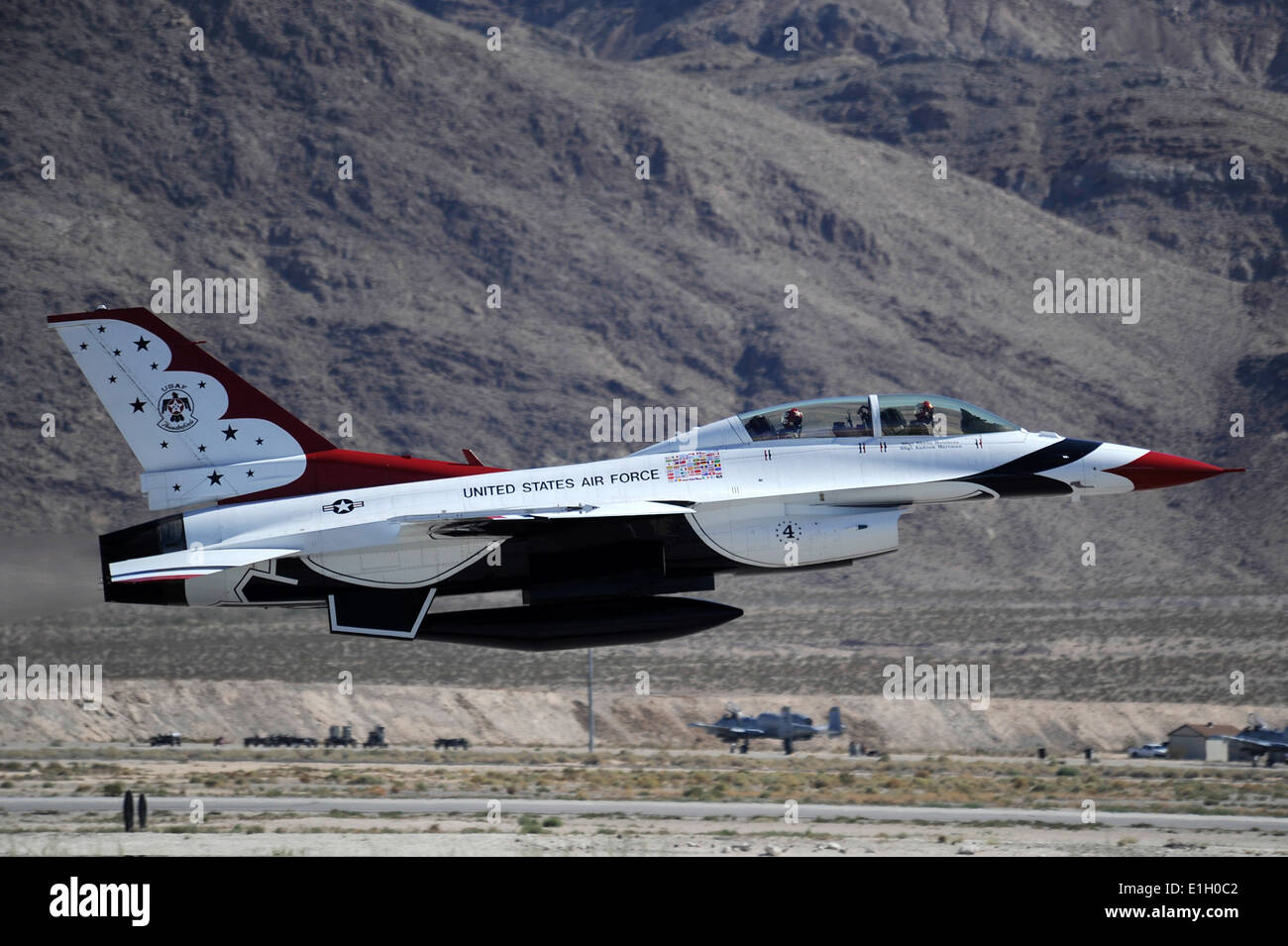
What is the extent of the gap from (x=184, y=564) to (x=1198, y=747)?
1263 inches

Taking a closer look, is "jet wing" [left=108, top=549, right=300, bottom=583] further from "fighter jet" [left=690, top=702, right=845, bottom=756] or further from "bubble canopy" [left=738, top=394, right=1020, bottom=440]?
"fighter jet" [left=690, top=702, right=845, bottom=756]

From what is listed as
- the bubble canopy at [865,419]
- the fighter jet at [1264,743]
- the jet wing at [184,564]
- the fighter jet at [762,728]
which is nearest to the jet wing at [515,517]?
the bubble canopy at [865,419]

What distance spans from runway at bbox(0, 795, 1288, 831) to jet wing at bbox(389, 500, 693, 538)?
5514 millimetres

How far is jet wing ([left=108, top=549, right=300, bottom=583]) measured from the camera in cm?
2319

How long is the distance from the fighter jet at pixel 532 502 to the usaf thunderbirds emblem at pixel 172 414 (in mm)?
21

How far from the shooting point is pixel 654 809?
2705 centimetres

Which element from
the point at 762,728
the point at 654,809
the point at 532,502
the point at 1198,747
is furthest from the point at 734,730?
the point at 532,502

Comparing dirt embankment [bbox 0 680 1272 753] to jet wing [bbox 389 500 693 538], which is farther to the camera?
dirt embankment [bbox 0 680 1272 753]

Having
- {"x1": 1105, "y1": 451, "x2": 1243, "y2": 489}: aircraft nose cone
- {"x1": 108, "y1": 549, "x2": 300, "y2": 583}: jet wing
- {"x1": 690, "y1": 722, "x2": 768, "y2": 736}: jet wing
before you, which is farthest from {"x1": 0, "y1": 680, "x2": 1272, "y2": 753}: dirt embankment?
{"x1": 108, "y1": 549, "x2": 300, "y2": 583}: jet wing

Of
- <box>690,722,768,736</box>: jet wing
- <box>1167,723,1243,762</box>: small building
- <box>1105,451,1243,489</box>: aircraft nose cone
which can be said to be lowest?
<box>1167,723,1243,762</box>: small building

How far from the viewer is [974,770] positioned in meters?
37.9
